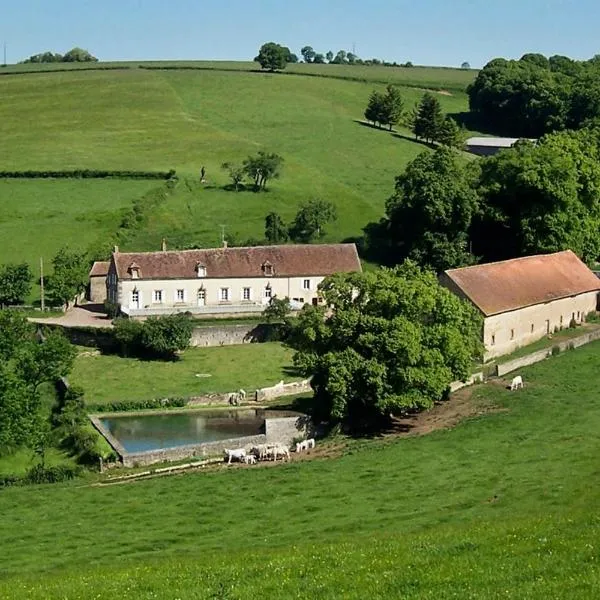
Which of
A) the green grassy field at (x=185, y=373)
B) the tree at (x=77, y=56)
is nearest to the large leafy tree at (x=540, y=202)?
the green grassy field at (x=185, y=373)

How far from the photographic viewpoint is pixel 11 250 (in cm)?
7538

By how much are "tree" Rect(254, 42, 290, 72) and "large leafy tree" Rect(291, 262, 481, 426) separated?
4153 inches

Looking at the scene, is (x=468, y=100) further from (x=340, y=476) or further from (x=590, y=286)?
(x=340, y=476)

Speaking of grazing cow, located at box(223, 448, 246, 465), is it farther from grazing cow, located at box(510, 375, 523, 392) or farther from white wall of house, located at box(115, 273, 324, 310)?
white wall of house, located at box(115, 273, 324, 310)

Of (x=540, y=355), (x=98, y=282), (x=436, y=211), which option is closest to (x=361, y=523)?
(x=540, y=355)

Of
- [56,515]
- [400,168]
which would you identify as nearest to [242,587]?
[56,515]

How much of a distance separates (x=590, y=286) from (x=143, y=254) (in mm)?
26626

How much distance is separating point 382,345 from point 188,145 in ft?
208

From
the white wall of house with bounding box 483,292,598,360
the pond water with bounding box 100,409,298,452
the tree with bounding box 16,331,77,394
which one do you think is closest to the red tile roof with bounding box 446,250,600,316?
the white wall of house with bounding box 483,292,598,360

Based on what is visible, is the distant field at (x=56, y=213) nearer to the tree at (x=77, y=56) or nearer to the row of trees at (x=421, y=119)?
the row of trees at (x=421, y=119)

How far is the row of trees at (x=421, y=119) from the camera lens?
4250 inches

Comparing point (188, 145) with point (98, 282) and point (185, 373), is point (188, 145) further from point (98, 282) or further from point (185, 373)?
point (185, 373)

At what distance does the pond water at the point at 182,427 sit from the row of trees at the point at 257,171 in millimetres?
42106

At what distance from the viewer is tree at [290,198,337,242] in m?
77.7
